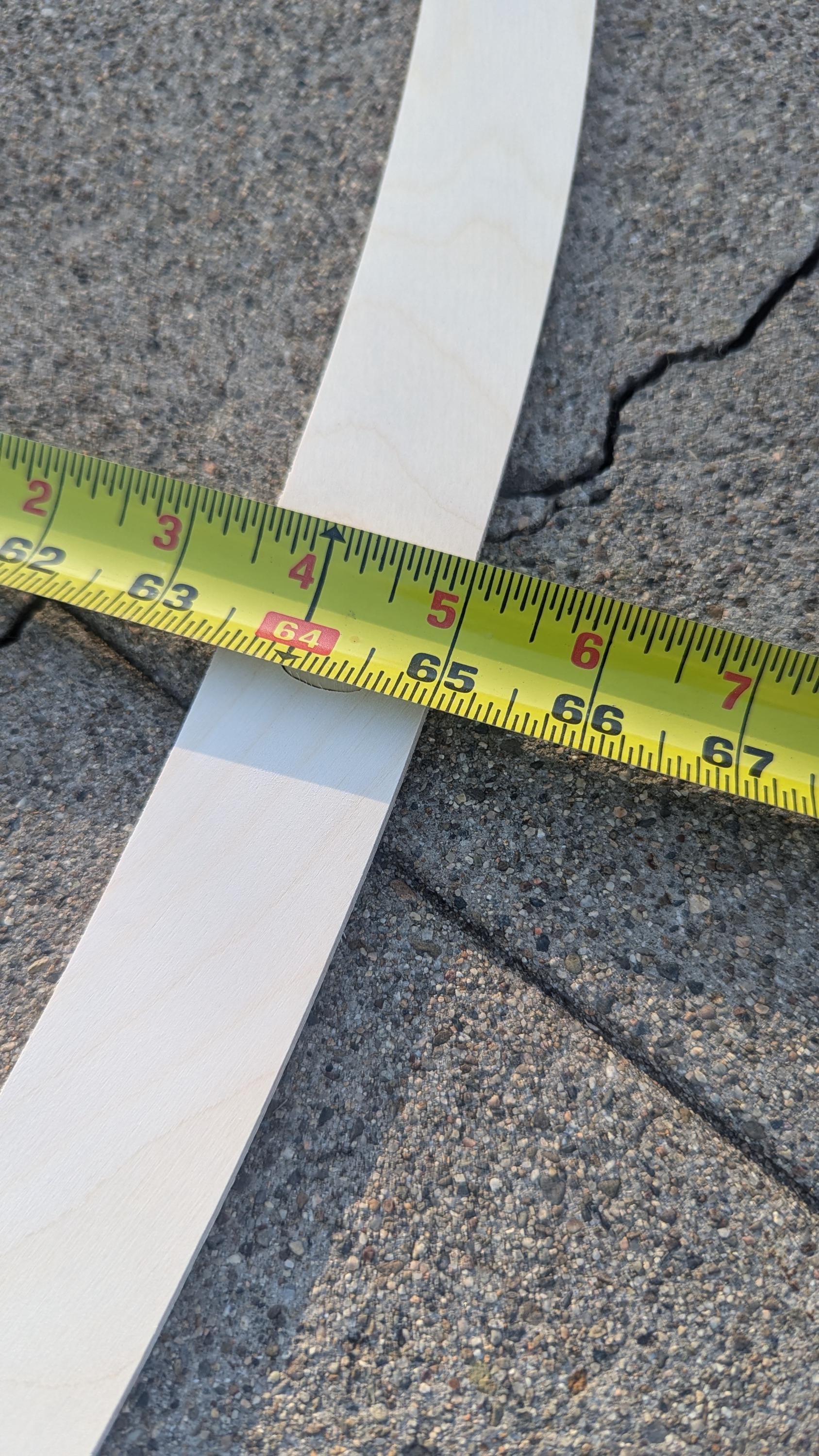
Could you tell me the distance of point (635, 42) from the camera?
6.72 ft

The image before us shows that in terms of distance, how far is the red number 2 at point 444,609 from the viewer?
5.27 feet

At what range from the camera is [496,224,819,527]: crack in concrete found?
180cm

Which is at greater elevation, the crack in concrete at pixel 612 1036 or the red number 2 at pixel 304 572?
the red number 2 at pixel 304 572

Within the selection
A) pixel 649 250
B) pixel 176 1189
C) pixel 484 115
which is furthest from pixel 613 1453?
pixel 484 115

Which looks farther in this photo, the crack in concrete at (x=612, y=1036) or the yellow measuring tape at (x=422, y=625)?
the yellow measuring tape at (x=422, y=625)

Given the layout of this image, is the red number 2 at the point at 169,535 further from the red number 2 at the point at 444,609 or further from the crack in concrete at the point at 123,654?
the red number 2 at the point at 444,609

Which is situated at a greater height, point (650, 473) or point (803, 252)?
point (803, 252)

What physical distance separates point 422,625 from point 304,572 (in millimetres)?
233

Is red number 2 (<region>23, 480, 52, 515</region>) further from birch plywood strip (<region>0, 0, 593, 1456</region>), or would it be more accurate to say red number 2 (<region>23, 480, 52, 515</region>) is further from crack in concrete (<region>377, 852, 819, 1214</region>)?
crack in concrete (<region>377, 852, 819, 1214</region>)

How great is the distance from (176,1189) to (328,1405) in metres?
0.38

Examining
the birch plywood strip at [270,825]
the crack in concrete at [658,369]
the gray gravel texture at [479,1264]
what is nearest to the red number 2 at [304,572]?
the birch plywood strip at [270,825]

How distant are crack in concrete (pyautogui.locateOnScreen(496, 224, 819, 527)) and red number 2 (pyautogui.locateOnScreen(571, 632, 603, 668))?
29 cm

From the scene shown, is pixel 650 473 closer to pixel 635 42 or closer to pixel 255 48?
pixel 635 42

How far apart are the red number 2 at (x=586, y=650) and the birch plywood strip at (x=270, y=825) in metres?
0.30
